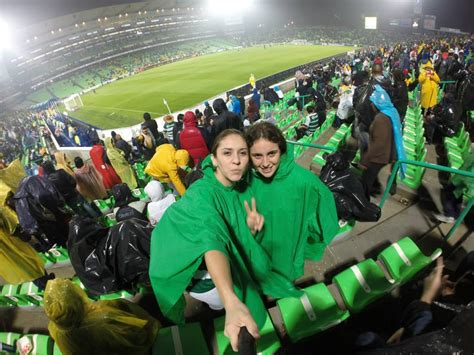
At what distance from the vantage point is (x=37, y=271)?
340cm

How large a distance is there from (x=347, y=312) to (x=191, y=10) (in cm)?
8013

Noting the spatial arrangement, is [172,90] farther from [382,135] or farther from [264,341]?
[264,341]

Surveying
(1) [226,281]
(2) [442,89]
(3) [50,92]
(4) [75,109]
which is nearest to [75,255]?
(1) [226,281]

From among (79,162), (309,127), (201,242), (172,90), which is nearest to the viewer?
(201,242)

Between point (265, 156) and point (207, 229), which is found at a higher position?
point (265, 156)

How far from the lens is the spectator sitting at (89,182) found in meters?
5.12

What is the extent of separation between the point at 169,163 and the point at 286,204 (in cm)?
221

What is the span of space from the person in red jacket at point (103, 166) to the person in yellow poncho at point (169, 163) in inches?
89.2

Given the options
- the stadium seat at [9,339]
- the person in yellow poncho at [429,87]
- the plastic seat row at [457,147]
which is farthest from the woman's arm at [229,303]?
the person in yellow poncho at [429,87]

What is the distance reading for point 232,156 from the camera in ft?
5.34

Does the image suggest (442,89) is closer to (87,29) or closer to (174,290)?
(174,290)

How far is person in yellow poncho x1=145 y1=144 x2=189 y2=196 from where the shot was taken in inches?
150

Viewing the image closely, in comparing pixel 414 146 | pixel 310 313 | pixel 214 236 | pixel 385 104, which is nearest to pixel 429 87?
pixel 414 146

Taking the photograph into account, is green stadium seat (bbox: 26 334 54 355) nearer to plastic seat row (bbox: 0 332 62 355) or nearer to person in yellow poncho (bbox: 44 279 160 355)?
plastic seat row (bbox: 0 332 62 355)
